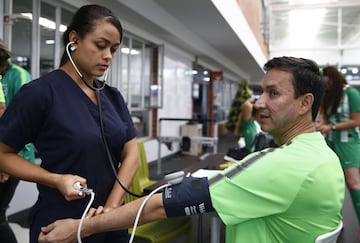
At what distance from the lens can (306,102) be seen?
95cm

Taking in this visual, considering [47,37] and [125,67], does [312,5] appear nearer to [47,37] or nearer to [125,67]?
[125,67]

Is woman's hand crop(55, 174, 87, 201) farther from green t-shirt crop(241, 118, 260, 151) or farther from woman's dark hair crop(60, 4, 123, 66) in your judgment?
green t-shirt crop(241, 118, 260, 151)

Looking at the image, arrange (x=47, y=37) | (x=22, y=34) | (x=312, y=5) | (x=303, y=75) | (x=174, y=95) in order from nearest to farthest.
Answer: (x=303, y=75)
(x=22, y=34)
(x=47, y=37)
(x=174, y=95)
(x=312, y=5)

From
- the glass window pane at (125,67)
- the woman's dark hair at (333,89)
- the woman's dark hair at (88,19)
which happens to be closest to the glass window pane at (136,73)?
the glass window pane at (125,67)

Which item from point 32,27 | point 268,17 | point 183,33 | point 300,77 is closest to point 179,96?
point 183,33

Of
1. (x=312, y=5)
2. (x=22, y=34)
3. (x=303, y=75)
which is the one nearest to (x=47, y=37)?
(x=22, y=34)

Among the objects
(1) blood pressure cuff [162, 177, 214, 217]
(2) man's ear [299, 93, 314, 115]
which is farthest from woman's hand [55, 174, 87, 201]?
(2) man's ear [299, 93, 314, 115]

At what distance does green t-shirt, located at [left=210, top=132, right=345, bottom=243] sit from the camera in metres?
0.78

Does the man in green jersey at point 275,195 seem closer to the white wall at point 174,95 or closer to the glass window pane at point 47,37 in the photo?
the glass window pane at point 47,37

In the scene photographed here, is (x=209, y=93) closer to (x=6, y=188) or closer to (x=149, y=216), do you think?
(x=6, y=188)

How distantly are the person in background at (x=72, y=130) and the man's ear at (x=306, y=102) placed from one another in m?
0.57

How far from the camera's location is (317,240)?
2.67 ft

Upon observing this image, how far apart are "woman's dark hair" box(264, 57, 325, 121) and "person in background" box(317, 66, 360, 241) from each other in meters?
1.73

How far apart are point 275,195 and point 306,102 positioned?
32 cm
